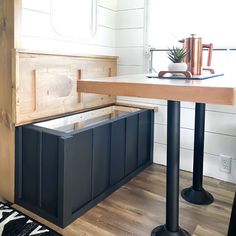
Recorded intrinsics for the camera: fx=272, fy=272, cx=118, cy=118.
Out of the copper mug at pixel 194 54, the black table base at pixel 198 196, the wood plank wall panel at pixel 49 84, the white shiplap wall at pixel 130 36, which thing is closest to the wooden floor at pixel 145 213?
the black table base at pixel 198 196

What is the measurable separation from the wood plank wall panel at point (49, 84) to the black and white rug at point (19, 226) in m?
0.57

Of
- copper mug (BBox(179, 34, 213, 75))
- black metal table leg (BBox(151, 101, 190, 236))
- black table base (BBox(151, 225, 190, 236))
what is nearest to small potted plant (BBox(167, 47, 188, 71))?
copper mug (BBox(179, 34, 213, 75))

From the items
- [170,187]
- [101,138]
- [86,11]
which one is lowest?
[170,187]

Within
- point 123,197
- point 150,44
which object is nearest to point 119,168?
point 123,197

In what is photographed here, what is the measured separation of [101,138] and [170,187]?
620mm

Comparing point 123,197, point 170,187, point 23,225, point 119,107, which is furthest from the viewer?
point 119,107

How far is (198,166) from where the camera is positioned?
190cm

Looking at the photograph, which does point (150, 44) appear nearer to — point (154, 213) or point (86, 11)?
point (86, 11)

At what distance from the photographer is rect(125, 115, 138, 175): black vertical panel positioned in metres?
2.13

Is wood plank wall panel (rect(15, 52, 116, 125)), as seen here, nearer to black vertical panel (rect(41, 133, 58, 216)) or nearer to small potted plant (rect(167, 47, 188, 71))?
black vertical panel (rect(41, 133, 58, 216))

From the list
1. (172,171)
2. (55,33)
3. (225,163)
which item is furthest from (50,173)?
(225,163)

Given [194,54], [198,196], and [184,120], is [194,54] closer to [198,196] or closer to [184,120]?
[184,120]

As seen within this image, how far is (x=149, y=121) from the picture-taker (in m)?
2.47

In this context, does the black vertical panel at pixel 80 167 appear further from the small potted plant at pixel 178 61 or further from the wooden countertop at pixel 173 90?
the small potted plant at pixel 178 61
